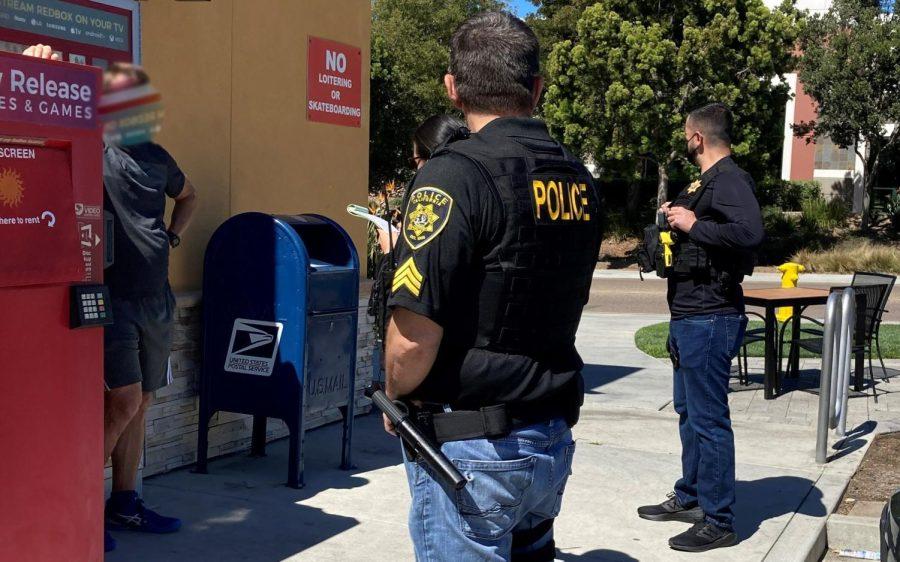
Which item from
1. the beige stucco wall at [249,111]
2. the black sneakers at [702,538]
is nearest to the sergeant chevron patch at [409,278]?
the black sneakers at [702,538]

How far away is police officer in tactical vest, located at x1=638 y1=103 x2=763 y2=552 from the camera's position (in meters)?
4.71

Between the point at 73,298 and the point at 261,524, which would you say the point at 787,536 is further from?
the point at 73,298

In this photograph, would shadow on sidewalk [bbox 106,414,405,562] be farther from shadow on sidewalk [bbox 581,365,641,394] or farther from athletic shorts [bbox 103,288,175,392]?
shadow on sidewalk [bbox 581,365,641,394]

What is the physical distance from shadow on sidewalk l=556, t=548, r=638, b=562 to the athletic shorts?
2077 mm

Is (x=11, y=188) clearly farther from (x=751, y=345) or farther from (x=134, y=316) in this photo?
(x=751, y=345)

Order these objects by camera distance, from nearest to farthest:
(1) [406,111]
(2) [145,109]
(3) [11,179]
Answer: (2) [145,109] < (3) [11,179] < (1) [406,111]

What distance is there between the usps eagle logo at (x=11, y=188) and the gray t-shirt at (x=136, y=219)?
48.9 inches

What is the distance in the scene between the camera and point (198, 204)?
19.0 ft

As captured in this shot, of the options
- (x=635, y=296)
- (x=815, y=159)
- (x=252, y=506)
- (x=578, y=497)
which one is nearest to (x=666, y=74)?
(x=635, y=296)

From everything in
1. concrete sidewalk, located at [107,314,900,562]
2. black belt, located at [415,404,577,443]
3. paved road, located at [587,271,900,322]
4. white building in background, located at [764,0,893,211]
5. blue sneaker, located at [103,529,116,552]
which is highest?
white building in background, located at [764,0,893,211]

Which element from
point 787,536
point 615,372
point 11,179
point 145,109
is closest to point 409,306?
point 145,109

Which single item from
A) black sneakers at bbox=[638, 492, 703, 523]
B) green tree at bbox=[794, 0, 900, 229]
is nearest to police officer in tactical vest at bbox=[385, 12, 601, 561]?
black sneakers at bbox=[638, 492, 703, 523]

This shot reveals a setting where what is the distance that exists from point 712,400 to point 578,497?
1.10m

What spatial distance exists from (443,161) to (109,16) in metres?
3.21
